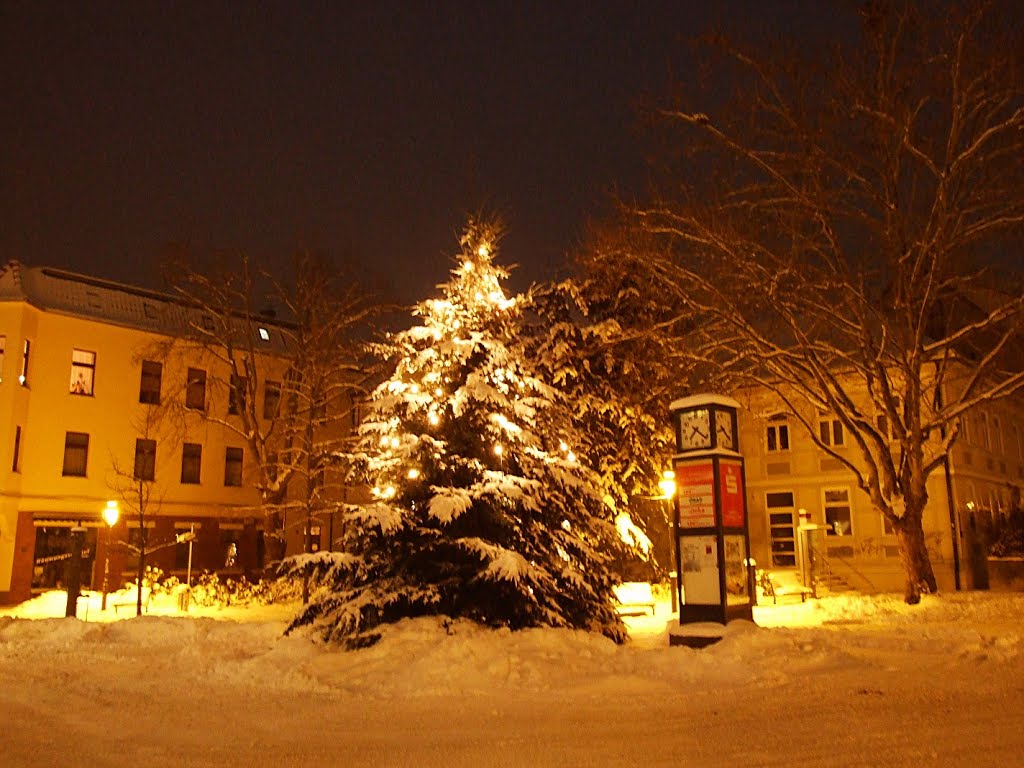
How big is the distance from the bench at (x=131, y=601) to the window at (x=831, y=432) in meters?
23.8

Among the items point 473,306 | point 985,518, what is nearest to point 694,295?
point 473,306

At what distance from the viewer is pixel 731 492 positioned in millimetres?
14844

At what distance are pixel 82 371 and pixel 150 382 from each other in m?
2.50

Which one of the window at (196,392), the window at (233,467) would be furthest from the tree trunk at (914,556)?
the window at (233,467)

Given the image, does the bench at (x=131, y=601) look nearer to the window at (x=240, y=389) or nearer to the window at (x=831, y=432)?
the window at (x=240, y=389)

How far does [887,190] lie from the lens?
20.1 meters

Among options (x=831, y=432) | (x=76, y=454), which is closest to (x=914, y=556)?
(x=831, y=432)

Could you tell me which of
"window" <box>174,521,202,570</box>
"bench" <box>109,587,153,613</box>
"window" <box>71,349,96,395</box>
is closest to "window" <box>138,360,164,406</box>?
"window" <box>71,349,96,395</box>

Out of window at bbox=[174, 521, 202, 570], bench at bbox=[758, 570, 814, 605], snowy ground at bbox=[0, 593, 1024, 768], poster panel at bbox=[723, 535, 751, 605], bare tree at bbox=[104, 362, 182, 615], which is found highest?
bare tree at bbox=[104, 362, 182, 615]

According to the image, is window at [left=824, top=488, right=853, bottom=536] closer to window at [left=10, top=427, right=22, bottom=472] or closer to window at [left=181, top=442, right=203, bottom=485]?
window at [left=181, top=442, right=203, bottom=485]

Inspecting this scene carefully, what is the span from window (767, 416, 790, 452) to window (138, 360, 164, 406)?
905 inches

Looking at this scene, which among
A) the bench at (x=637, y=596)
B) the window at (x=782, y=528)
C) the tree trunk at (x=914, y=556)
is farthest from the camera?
the window at (x=782, y=528)

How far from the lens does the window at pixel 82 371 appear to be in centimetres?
3303

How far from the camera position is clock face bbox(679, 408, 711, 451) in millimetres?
14891
